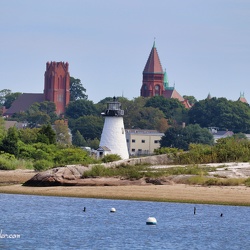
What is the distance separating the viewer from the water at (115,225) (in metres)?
40.9

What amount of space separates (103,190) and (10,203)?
21.1 feet

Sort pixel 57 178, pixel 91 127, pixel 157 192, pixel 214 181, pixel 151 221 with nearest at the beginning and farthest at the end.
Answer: pixel 151 221 → pixel 157 192 → pixel 214 181 → pixel 57 178 → pixel 91 127

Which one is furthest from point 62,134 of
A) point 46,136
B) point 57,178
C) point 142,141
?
point 57,178

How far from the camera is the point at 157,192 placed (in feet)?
184

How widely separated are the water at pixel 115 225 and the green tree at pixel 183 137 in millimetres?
112145

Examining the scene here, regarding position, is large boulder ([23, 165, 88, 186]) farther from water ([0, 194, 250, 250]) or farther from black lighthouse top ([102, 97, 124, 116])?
black lighthouse top ([102, 97, 124, 116])

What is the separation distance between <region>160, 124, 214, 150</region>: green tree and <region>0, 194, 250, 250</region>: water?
368 ft

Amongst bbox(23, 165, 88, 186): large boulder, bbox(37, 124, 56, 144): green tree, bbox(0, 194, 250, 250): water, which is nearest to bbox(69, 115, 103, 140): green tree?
bbox(37, 124, 56, 144): green tree

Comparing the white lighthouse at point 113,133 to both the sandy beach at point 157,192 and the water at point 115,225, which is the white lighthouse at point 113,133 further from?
the water at point 115,225

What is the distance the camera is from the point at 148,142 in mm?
178125

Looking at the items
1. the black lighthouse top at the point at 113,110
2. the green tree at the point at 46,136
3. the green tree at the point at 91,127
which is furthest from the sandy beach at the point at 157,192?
Result: the green tree at the point at 91,127

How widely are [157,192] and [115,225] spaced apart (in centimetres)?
1053

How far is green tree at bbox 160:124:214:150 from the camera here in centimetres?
16775

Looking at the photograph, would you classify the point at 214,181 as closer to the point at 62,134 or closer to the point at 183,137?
the point at 183,137
